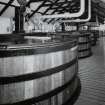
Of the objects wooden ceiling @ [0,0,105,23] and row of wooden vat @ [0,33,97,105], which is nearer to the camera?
row of wooden vat @ [0,33,97,105]

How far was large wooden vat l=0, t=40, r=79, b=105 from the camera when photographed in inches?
81.4

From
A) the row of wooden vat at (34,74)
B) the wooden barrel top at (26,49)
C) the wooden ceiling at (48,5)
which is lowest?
the row of wooden vat at (34,74)

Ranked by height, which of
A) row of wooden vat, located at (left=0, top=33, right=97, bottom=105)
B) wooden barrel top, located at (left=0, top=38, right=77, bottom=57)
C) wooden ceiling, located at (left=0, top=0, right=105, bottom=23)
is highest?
wooden ceiling, located at (left=0, top=0, right=105, bottom=23)

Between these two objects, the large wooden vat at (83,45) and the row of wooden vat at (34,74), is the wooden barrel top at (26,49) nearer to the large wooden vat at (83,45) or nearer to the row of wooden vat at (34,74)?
the row of wooden vat at (34,74)

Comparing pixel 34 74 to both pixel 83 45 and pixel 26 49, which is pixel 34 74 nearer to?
pixel 26 49

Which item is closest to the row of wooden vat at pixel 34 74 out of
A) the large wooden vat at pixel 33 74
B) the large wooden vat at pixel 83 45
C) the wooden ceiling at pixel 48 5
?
the large wooden vat at pixel 33 74

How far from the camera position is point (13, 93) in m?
2.13

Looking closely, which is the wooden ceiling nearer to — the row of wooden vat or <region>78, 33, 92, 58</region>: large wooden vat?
<region>78, 33, 92, 58</region>: large wooden vat

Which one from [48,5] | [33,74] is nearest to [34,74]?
[33,74]

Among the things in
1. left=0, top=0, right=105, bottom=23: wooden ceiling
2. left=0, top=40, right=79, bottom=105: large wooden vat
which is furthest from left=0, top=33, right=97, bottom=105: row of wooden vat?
left=0, top=0, right=105, bottom=23: wooden ceiling

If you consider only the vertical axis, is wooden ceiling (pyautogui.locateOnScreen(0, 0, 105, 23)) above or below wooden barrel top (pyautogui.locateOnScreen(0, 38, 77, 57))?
above

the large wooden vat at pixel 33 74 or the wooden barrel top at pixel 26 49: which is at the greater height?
the wooden barrel top at pixel 26 49

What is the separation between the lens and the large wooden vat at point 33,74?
2067 mm

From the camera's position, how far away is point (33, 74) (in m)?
2.24
